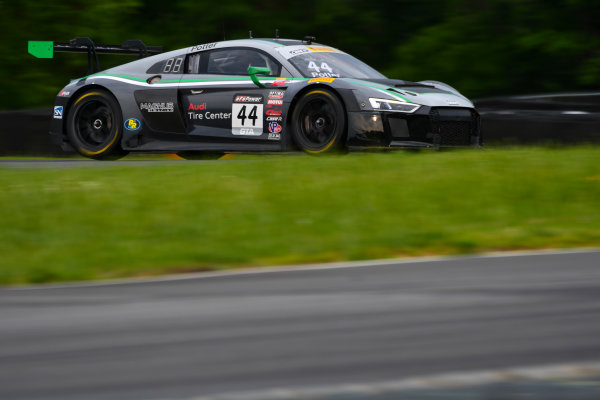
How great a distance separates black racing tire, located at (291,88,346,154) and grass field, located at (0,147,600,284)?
71 cm

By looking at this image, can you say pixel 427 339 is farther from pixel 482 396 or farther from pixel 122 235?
pixel 122 235

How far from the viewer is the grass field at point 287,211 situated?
219 inches

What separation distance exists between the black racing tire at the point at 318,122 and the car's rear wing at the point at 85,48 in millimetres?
3136

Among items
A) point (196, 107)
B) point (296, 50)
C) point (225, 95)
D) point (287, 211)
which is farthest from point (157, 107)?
point (287, 211)

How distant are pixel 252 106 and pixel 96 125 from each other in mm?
2170

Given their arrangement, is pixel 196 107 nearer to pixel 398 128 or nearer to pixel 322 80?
pixel 322 80

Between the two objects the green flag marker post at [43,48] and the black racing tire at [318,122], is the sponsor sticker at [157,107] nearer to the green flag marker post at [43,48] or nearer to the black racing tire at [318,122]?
the green flag marker post at [43,48]

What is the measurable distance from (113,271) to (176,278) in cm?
52

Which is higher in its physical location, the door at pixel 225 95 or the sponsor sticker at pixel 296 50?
the sponsor sticker at pixel 296 50

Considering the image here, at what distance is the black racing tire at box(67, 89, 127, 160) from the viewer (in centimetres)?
1038

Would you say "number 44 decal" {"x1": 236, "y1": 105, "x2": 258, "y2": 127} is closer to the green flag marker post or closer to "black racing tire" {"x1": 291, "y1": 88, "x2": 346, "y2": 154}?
"black racing tire" {"x1": 291, "y1": 88, "x2": 346, "y2": 154}

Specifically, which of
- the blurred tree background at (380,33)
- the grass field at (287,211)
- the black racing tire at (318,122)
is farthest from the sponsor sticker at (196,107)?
the blurred tree background at (380,33)

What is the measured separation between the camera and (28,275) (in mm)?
5195

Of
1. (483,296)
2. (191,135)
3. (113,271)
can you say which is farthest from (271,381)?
(191,135)
